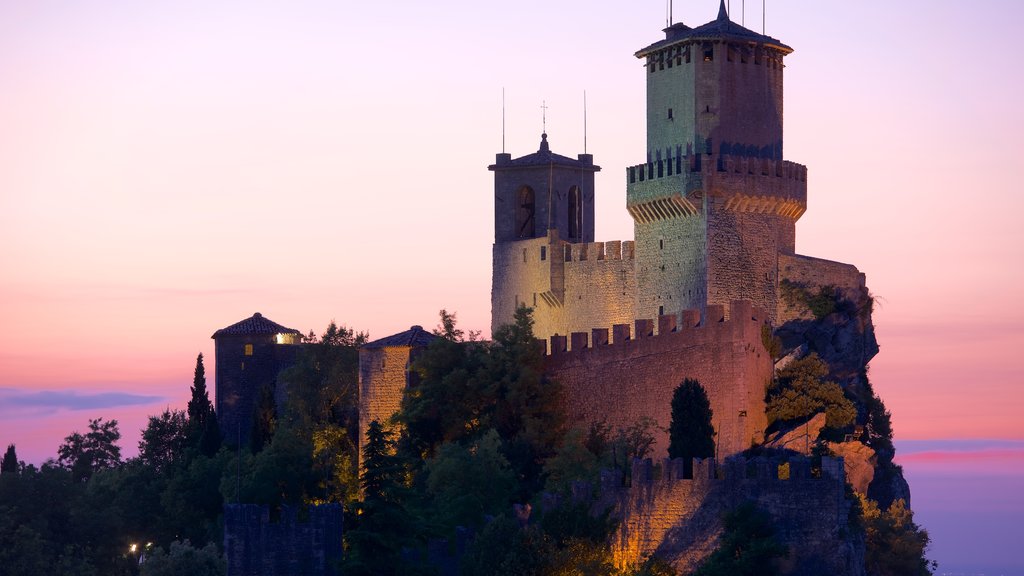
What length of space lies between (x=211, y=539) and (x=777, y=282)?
20.9m

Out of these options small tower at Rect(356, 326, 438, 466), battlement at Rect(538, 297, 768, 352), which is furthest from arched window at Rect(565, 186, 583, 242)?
battlement at Rect(538, 297, 768, 352)

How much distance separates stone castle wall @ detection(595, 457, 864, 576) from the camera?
59.4 meters

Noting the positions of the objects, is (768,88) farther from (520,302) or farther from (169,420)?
(169,420)

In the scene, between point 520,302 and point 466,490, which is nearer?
point 466,490

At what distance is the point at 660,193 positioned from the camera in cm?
Result: 8044

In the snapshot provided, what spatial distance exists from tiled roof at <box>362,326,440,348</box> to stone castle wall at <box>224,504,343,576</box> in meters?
17.8

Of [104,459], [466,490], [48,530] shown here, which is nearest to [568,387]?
[466,490]

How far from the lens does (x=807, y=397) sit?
72.2 meters

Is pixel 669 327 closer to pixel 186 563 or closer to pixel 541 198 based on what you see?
pixel 186 563

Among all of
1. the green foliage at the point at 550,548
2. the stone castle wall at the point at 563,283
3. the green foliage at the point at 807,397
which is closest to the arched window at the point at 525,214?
the stone castle wall at the point at 563,283

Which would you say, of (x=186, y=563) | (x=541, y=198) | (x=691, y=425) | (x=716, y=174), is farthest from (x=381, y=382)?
(x=691, y=425)

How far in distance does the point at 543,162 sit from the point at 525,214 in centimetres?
214

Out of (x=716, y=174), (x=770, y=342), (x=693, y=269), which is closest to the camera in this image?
(x=770, y=342)

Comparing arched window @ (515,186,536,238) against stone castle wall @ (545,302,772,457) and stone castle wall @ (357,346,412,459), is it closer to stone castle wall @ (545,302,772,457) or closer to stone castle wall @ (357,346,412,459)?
stone castle wall @ (357,346,412,459)
